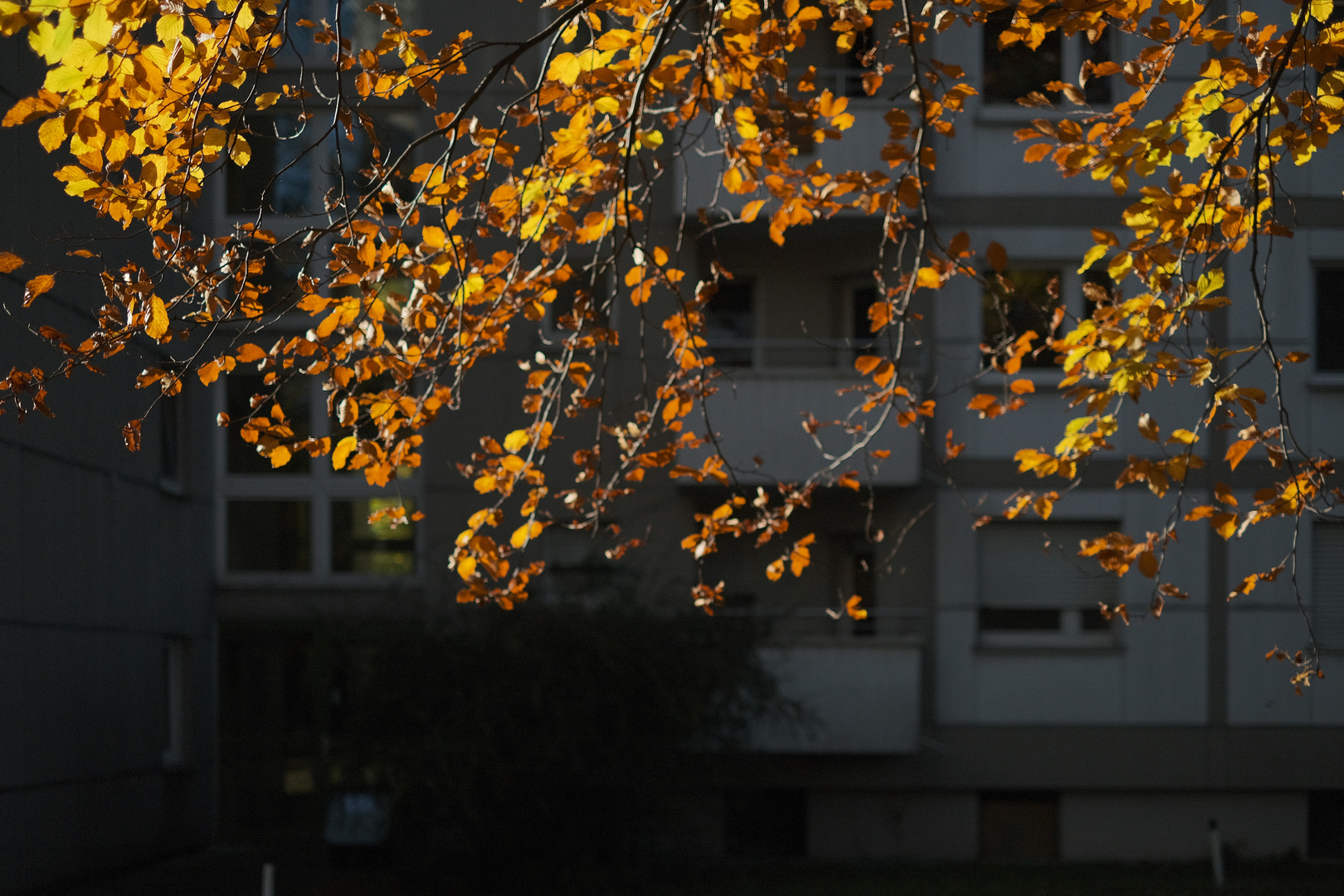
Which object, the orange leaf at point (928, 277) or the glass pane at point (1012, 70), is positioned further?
the glass pane at point (1012, 70)

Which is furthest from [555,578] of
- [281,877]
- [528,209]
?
[528,209]

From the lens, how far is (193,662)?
674 inches

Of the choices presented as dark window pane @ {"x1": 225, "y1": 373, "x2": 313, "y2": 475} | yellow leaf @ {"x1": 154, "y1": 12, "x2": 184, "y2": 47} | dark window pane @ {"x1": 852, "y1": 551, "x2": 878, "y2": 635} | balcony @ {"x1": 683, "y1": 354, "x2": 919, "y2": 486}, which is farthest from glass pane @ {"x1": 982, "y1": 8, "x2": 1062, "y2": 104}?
yellow leaf @ {"x1": 154, "y1": 12, "x2": 184, "y2": 47}

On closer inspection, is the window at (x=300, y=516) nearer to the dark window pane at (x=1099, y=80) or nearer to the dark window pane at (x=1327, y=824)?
the dark window pane at (x=1099, y=80)

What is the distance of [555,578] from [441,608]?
295 cm

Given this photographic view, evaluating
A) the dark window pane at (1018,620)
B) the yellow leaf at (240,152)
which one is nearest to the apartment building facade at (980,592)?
the dark window pane at (1018,620)

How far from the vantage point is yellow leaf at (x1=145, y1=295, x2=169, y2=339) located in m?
4.98

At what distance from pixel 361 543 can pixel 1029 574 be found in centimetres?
767

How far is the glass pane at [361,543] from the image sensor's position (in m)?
18.1

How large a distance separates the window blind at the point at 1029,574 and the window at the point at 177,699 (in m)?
8.69

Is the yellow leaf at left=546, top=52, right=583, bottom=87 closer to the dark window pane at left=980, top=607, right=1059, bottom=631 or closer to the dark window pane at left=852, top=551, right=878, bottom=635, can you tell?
the dark window pane at left=852, top=551, right=878, bottom=635

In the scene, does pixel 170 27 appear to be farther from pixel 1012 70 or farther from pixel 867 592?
pixel 1012 70

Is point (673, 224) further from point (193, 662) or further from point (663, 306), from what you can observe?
point (193, 662)

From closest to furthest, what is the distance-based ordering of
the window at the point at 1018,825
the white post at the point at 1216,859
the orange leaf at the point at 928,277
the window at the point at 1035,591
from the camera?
the orange leaf at the point at 928,277
the white post at the point at 1216,859
the window at the point at 1035,591
the window at the point at 1018,825
